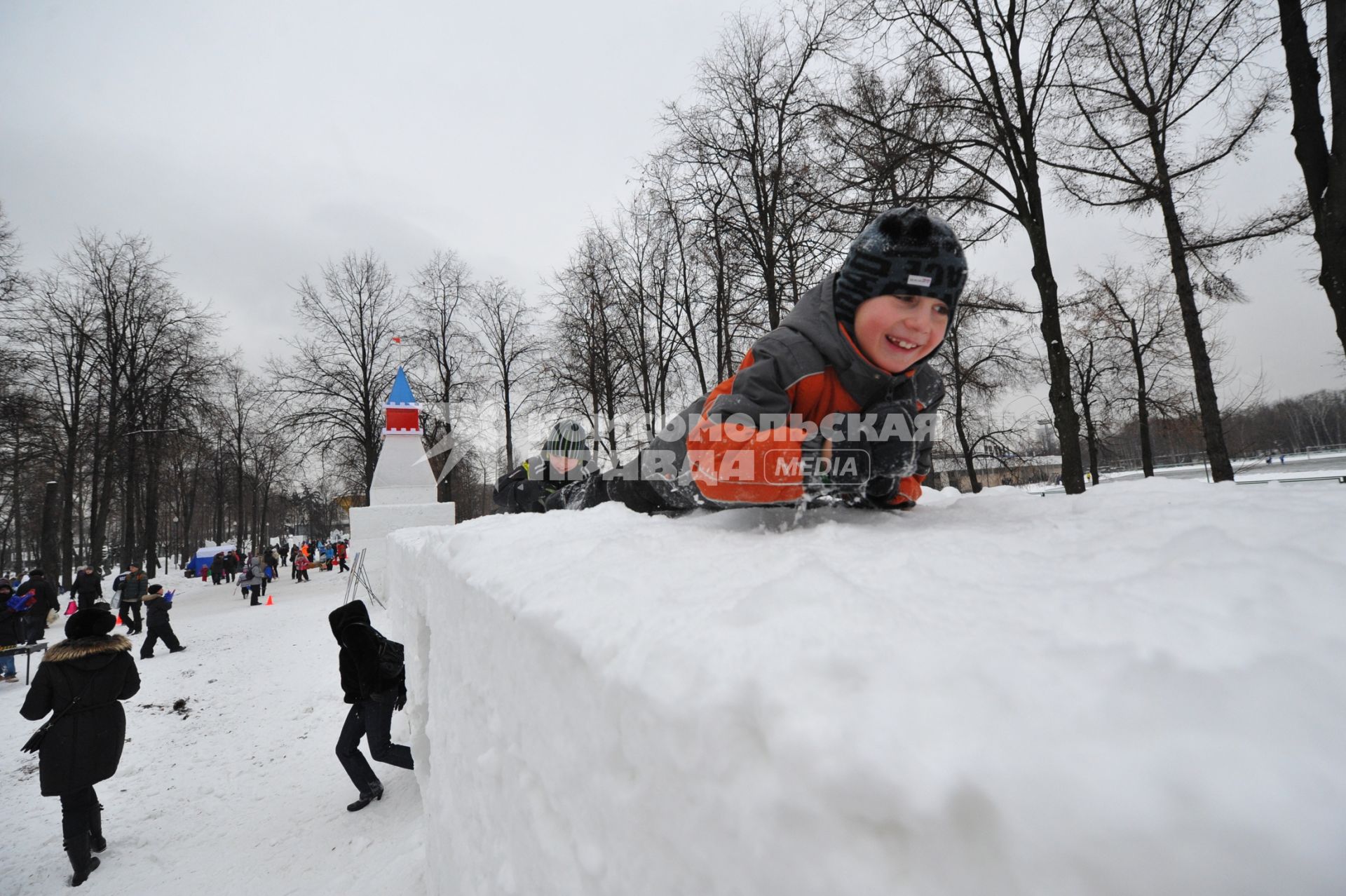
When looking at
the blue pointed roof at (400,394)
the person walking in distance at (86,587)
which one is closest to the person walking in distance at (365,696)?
the blue pointed roof at (400,394)

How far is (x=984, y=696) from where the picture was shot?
529 millimetres

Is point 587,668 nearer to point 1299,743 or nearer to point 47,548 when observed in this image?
point 1299,743

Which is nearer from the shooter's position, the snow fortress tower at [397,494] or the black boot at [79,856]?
the black boot at [79,856]

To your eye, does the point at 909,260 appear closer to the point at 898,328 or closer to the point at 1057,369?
the point at 898,328

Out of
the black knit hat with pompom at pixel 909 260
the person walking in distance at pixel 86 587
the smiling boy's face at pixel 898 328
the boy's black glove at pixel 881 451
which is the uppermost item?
the black knit hat with pompom at pixel 909 260

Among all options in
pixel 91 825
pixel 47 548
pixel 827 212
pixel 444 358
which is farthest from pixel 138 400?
pixel 827 212

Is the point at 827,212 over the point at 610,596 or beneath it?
over

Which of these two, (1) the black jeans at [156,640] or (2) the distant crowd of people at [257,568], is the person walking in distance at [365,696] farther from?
(2) the distant crowd of people at [257,568]

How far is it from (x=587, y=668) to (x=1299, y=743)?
77 centimetres

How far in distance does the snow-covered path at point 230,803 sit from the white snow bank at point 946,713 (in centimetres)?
339

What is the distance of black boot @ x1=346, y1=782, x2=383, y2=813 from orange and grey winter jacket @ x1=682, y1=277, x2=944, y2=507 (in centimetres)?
456

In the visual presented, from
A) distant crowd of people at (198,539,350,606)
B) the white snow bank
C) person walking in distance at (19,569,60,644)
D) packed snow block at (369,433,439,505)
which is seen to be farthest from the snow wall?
the white snow bank

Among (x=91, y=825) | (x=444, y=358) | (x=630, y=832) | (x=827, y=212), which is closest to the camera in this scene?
(x=630, y=832)

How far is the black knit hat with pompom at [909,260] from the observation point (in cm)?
168
